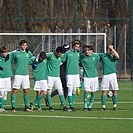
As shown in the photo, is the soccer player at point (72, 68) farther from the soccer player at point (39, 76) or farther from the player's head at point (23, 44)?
the player's head at point (23, 44)

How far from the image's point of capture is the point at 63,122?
56.9 ft

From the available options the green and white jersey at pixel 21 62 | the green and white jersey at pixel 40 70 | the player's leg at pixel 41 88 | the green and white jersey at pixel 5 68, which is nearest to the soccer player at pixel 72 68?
the green and white jersey at pixel 40 70

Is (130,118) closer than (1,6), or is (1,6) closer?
(130,118)

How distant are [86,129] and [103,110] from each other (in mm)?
4982

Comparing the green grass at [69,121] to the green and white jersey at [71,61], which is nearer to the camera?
the green grass at [69,121]

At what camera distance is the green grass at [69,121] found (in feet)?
52.0

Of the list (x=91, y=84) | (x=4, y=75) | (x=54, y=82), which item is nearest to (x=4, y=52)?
(x=4, y=75)

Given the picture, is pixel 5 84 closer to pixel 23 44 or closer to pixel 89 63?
pixel 23 44

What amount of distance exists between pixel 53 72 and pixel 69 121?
3.68 meters

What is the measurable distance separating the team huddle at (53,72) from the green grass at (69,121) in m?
0.42

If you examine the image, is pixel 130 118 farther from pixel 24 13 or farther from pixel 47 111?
pixel 24 13

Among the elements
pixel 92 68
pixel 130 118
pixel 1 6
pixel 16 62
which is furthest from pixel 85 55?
pixel 1 6

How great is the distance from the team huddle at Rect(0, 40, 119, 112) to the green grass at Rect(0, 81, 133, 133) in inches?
16.7

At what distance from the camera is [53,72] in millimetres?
21031
